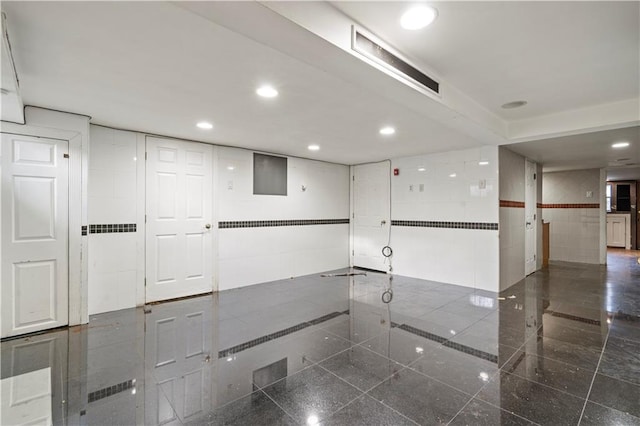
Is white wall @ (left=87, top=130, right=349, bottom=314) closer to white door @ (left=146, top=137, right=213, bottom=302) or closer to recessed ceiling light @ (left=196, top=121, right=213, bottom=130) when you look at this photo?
white door @ (left=146, top=137, right=213, bottom=302)

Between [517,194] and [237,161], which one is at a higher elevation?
[237,161]

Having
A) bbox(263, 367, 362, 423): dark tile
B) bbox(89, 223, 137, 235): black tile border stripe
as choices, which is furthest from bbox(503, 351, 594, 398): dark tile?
bbox(89, 223, 137, 235): black tile border stripe

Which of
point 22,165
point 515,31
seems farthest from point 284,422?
point 22,165

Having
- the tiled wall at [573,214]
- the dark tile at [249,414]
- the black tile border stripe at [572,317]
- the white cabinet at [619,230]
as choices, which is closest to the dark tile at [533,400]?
the dark tile at [249,414]

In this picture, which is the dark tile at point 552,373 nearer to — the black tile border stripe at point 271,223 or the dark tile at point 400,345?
the dark tile at point 400,345

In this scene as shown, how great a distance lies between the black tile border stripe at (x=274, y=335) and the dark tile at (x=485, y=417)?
1.69 m

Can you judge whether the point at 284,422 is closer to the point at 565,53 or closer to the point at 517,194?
the point at 565,53

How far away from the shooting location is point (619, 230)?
9586 mm

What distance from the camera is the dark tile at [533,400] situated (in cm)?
179

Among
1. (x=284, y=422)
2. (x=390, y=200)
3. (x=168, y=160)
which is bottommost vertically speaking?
(x=284, y=422)

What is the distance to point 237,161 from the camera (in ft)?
15.9

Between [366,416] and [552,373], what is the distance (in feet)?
5.06

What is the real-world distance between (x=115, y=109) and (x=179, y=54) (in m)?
1.59

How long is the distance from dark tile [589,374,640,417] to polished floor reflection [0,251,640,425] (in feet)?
0.04
